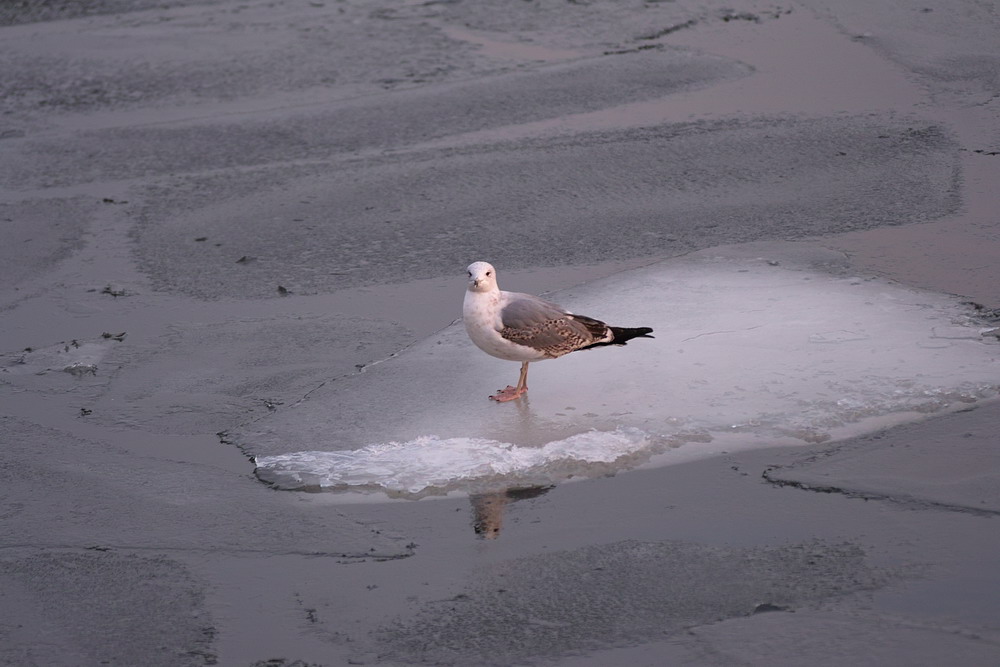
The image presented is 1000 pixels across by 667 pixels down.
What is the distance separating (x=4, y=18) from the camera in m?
11.0

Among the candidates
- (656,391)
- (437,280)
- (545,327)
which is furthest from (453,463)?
(437,280)

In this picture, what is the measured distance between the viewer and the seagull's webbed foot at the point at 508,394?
4973mm

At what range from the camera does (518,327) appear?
480 centimetres

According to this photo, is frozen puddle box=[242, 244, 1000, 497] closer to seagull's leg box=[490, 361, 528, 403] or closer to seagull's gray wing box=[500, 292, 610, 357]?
seagull's leg box=[490, 361, 528, 403]

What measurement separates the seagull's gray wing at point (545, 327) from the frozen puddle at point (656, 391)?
0.24 meters

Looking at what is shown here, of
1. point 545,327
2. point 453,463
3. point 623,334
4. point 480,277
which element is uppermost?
point 480,277

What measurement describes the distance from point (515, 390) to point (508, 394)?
5cm

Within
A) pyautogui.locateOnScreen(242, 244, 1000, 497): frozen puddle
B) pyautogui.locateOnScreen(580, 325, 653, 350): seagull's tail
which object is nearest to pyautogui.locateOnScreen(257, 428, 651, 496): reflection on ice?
pyautogui.locateOnScreen(242, 244, 1000, 497): frozen puddle

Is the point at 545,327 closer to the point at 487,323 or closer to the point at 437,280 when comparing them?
the point at 487,323

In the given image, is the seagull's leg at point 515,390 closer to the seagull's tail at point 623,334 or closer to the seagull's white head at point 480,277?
the seagull's tail at point 623,334

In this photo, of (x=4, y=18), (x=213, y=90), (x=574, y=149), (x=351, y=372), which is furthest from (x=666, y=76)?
(x=4, y=18)

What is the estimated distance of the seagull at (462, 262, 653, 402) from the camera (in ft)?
15.7

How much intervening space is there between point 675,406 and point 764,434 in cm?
42

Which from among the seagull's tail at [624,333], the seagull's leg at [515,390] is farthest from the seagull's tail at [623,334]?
the seagull's leg at [515,390]
